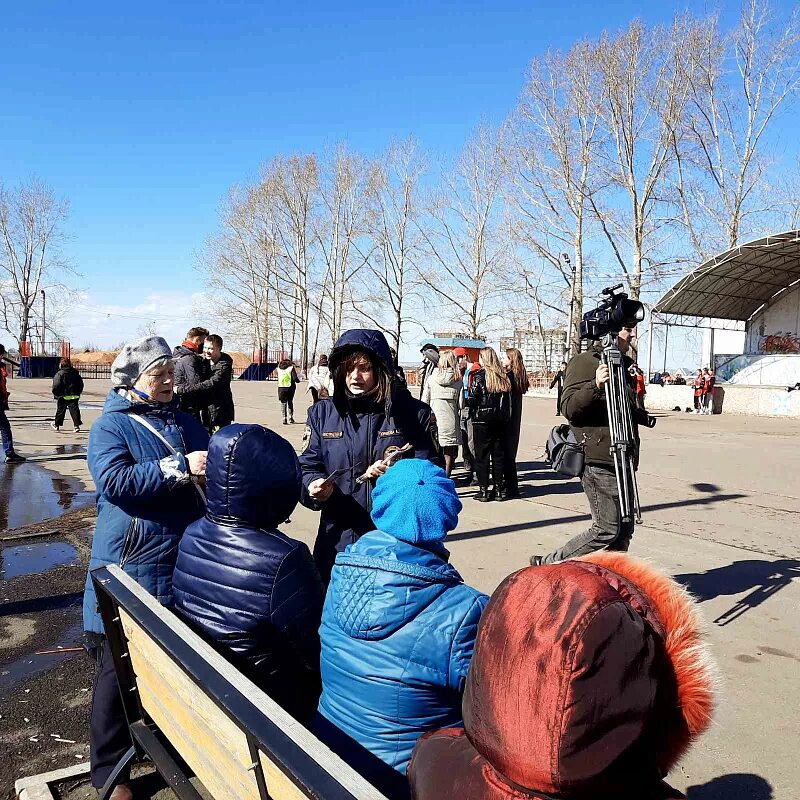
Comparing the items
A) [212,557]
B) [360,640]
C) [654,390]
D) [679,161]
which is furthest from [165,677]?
[679,161]

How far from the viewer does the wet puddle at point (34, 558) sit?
5.59m

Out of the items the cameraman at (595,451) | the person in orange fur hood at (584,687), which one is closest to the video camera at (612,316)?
the cameraman at (595,451)

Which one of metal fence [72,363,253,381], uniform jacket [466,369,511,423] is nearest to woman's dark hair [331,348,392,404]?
uniform jacket [466,369,511,423]

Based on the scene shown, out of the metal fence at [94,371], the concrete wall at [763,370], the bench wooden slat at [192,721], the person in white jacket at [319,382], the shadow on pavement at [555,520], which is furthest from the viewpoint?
the metal fence at [94,371]

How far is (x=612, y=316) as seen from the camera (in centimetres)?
457

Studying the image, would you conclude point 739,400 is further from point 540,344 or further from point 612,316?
point 612,316

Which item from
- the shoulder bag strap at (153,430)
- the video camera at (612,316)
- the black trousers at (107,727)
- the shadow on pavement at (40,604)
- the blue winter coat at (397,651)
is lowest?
the shadow on pavement at (40,604)

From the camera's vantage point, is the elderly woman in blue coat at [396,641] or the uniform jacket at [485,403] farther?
the uniform jacket at [485,403]

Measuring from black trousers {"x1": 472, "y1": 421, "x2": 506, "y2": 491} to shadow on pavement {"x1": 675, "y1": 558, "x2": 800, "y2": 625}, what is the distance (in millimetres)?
2868

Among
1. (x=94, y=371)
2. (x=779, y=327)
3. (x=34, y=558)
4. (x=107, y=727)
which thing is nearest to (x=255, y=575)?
(x=107, y=727)

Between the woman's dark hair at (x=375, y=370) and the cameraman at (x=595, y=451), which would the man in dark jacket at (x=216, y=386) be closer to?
the cameraman at (x=595, y=451)

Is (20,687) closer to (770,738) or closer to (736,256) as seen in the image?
(770,738)

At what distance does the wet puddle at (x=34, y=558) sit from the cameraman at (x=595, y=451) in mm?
3925

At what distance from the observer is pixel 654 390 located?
2623cm
